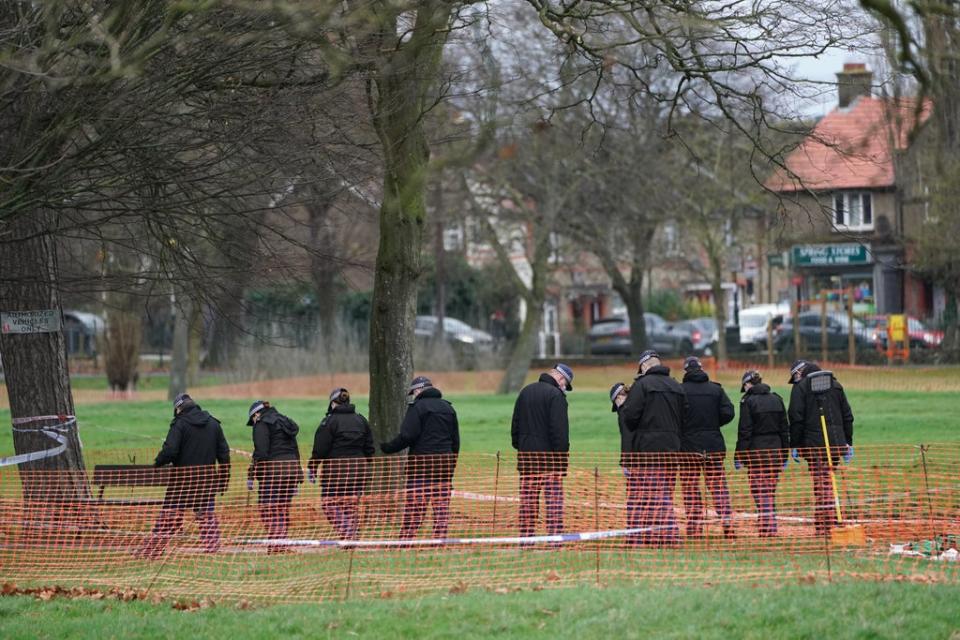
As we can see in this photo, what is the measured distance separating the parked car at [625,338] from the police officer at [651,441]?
38.4 metres

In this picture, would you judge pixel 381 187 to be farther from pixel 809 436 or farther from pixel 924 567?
pixel 924 567

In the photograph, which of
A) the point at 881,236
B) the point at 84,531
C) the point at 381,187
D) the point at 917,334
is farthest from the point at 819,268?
the point at 84,531

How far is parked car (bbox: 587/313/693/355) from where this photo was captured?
51859mm

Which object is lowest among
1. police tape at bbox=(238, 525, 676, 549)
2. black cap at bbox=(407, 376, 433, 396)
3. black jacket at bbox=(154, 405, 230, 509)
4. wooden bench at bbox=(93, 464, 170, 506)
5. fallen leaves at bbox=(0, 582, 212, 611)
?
fallen leaves at bbox=(0, 582, 212, 611)

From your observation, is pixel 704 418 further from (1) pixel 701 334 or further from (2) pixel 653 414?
(1) pixel 701 334

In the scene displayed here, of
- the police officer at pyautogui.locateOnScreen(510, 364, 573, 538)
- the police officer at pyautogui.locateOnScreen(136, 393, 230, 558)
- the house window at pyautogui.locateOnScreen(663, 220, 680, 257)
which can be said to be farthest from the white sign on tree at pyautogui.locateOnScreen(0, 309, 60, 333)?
the house window at pyautogui.locateOnScreen(663, 220, 680, 257)

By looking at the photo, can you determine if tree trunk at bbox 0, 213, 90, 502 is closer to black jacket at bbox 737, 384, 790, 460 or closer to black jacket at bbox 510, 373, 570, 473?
black jacket at bbox 510, 373, 570, 473

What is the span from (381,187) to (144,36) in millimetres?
6045

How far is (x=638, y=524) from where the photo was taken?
12.2 meters

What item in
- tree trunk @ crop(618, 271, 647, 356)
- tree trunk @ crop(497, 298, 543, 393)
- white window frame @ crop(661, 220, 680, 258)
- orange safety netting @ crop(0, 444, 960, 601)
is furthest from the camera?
tree trunk @ crop(618, 271, 647, 356)

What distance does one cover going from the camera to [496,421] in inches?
1076

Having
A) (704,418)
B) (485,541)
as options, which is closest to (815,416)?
(704,418)

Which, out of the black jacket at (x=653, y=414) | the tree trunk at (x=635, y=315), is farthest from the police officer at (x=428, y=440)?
the tree trunk at (x=635, y=315)

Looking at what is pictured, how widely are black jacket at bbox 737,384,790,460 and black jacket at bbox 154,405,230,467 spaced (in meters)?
5.17
